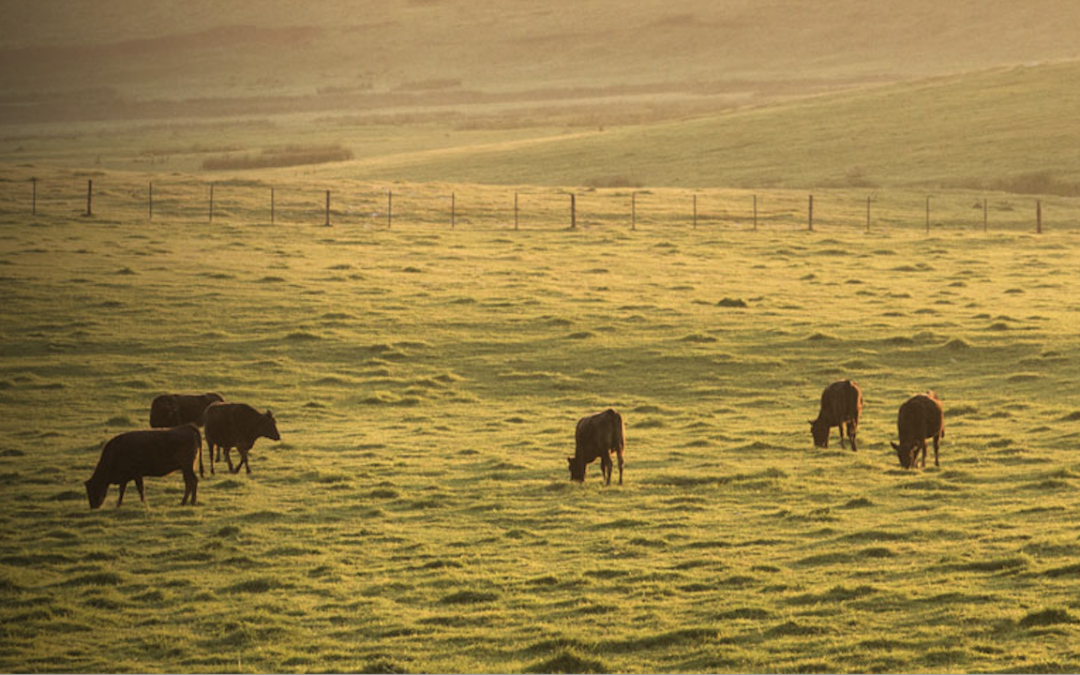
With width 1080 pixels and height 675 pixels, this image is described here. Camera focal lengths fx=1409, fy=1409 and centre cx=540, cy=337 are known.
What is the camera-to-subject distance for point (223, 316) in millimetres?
43469

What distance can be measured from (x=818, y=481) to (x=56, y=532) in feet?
42.0

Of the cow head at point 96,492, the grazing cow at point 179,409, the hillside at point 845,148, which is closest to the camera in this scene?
the cow head at point 96,492

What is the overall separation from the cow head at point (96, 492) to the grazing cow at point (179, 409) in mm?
3899

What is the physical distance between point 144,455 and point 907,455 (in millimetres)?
13348

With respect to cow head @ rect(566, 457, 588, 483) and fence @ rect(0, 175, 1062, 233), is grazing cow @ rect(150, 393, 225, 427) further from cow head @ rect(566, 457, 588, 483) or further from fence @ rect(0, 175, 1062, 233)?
fence @ rect(0, 175, 1062, 233)

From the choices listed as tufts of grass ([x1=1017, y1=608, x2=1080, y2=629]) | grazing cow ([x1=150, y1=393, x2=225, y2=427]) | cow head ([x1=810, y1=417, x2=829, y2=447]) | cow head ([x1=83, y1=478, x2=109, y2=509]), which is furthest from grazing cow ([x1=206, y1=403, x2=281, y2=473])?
tufts of grass ([x1=1017, y1=608, x2=1080, y2=629])

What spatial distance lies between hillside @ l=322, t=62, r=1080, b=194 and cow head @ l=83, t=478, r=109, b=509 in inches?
2786

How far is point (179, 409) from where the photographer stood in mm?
27516

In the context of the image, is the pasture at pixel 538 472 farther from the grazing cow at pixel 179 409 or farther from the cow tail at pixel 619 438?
the grazing cow at pixel 179 409

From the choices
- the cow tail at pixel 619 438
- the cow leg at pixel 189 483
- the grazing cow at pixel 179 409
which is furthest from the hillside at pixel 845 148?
the cow leg at pixel 189 483

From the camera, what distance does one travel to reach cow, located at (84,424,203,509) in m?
23.0

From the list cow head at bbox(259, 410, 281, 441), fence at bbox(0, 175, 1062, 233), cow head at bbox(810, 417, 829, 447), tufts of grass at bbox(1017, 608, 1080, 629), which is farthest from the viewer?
fence at bbox(0, 175, 1062, 233)

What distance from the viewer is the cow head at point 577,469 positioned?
24.8 m

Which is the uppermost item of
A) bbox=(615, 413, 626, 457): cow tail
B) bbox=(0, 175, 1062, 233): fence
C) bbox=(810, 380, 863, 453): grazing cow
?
bbox=(0, 175, 1062, 233): fence
